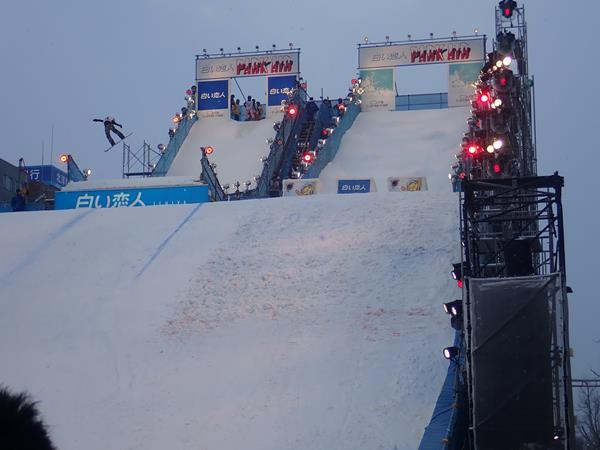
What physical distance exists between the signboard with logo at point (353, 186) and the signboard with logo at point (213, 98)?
11563 mm

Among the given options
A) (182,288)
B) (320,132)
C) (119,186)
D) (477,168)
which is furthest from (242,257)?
(320,132)

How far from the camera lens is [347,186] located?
97.3 ft

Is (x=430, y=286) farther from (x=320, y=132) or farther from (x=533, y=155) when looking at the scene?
(x=320, y=132)

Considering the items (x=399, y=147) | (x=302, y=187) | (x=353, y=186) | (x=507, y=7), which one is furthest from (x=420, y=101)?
(x=507, y=7)

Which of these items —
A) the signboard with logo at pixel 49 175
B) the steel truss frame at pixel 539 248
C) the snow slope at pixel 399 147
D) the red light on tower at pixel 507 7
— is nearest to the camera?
the steel truss frame at pixel 539 248

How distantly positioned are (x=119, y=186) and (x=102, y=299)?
7.91 meters

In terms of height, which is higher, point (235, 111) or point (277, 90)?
point (277, 90)

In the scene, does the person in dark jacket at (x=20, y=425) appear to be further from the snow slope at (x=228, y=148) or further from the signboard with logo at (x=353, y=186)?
the snow slope at (x=228, y=148)

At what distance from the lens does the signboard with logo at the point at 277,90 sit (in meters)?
39.9

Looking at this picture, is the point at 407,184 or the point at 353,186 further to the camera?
the point at 353,186

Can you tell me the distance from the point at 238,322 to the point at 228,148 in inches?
776

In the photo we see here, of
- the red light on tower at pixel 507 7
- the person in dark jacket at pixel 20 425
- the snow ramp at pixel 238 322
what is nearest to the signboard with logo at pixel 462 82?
the snow ramp at pixel 238 322

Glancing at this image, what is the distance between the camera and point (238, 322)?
59.3 ft

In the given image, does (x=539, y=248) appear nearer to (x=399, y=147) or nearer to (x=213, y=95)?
(x=399, y=147)
